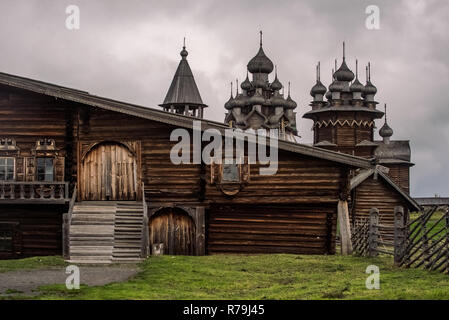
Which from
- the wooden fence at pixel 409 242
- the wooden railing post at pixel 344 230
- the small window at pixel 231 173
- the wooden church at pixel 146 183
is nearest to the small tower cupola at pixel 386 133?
the wooden fence at pixel 409 242

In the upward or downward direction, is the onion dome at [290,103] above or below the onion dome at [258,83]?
below

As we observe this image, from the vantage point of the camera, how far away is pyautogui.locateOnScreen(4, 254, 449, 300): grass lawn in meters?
14.4

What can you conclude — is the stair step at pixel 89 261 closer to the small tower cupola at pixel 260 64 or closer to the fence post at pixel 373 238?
the fence post at pixel 373 238

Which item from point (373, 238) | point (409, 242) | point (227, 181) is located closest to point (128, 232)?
point (227, 181)

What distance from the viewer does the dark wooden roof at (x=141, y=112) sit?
1016 inches

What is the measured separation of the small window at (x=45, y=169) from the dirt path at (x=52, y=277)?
23.7 ft

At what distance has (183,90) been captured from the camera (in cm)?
5216

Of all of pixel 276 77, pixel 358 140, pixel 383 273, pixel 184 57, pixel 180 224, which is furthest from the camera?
pixel 276 77

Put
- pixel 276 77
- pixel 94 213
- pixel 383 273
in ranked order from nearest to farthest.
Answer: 1. pixel 383 273
2. pixel 94 213
3. pixel 276 77

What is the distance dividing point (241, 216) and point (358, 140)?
53375mm

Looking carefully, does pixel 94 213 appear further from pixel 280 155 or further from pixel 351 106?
pixel 351 106

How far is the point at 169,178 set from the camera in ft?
88.6

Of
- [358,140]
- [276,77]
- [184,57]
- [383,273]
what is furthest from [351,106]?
[383,273]

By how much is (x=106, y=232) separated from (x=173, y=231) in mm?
3384
